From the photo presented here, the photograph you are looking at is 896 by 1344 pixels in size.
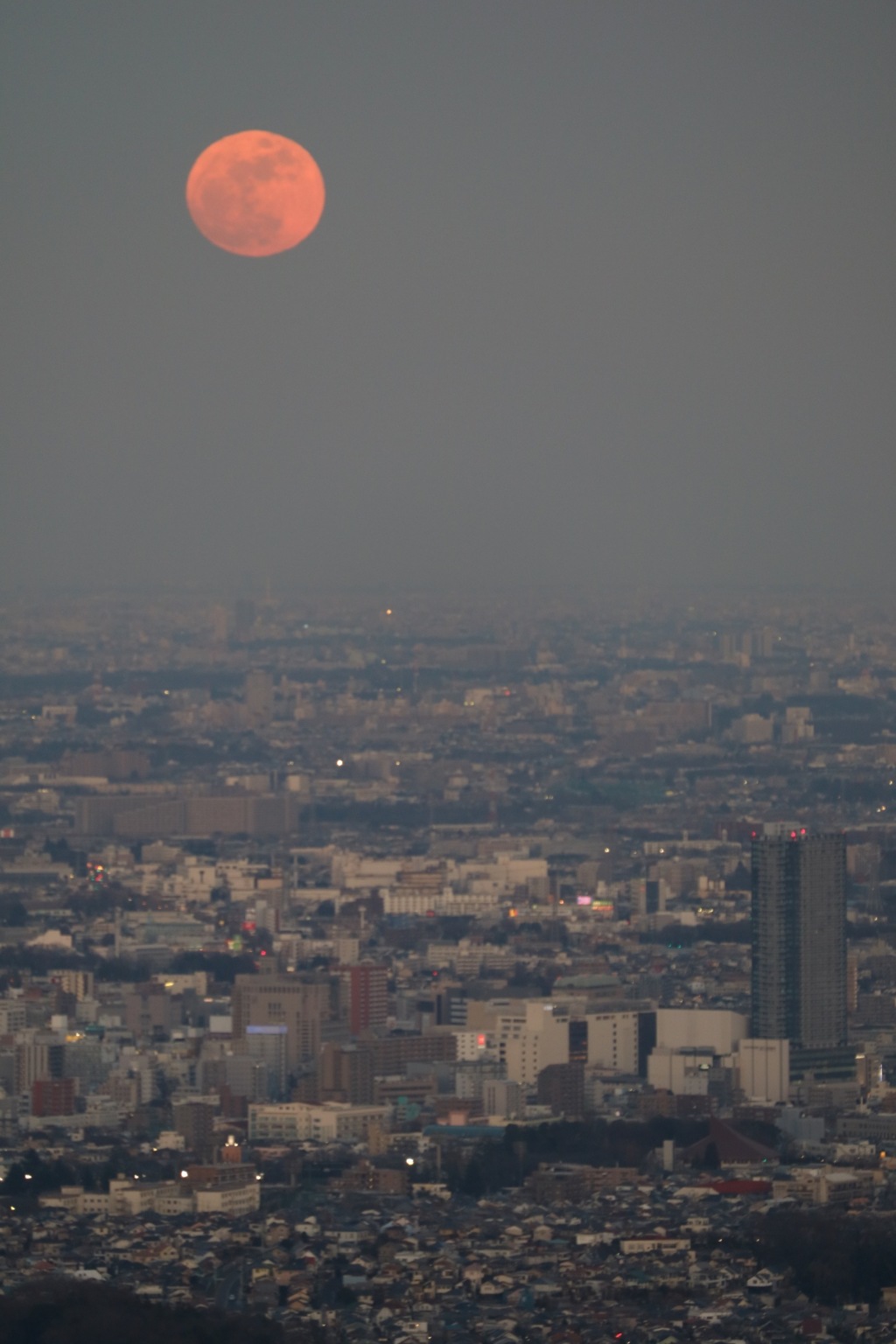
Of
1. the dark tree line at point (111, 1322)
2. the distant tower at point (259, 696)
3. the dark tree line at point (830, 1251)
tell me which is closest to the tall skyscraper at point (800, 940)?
the dark tree line at point (830, 1251)

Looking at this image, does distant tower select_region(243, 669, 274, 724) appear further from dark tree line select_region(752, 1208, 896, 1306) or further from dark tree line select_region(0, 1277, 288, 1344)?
dark tree line select_region(0, 1277, 288, 1344)

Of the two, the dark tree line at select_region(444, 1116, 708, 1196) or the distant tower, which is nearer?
the dark tree line at select_region(444, 1116, 708, 1196)

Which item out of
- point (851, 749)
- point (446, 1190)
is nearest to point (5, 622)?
point (851, 749)

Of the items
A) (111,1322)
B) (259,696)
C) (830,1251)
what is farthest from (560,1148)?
(259,696)

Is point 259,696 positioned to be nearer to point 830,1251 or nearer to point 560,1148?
point 560,1148

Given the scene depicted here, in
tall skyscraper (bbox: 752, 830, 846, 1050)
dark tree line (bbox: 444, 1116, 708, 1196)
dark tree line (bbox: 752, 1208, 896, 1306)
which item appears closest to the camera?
dark tree line (bbox: 752, 1208, 896, 1306)

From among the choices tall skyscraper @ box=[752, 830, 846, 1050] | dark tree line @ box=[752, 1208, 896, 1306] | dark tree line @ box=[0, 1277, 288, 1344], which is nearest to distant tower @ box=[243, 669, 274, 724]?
tall skyscraper @ box=[752, 830, 846, 1050]

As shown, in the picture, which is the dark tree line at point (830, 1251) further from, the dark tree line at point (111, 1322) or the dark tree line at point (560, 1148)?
Result: the dark tree line at point (111, 1322)

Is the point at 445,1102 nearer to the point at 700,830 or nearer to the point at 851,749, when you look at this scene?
the point at 700,830
